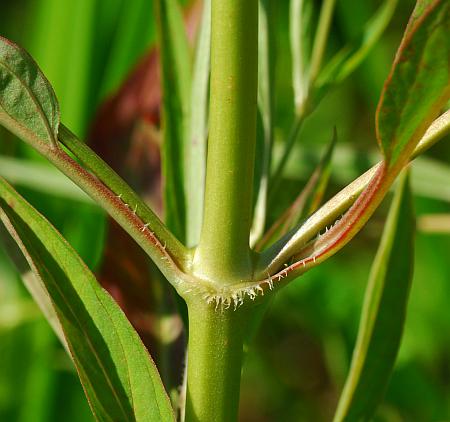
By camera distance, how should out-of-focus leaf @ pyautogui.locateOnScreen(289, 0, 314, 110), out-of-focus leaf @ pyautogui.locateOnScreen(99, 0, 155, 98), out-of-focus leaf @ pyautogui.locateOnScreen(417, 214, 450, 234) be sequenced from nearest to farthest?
out-of-focus leaf @ pyautogui.locateOnScreen(289, 0, 314, 110) < out-of-focus leaf @ pyautogui.locateOnScreen(417, 214, 450, 234) < out-of-focus leaf @ pyautogui.locateOnScreen(99, 0, 155, 98)

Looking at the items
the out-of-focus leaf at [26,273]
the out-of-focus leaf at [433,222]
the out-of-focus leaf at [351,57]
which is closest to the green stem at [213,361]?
the out-of-focus leaf at [26,273]

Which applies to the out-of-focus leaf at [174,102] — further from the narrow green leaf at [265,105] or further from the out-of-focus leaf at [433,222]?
the out-of-focus leaf at [433,222]

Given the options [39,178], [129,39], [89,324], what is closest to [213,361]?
Result: [89,324]

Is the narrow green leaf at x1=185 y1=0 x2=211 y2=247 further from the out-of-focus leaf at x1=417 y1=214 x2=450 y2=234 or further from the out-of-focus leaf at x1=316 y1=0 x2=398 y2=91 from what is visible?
the out-of-focus leaf at x1=417 y1=214 x2=450 y2=234

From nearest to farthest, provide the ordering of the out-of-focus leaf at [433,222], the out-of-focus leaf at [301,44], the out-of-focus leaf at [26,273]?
the out-of-focus leaf at [26,273] → the out-of-focus leaf at [301,44] → the out-of-focus leaf at [433,222]

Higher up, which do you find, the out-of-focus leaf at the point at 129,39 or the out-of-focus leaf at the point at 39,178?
the out-of-focus leaf at the point at 129,39

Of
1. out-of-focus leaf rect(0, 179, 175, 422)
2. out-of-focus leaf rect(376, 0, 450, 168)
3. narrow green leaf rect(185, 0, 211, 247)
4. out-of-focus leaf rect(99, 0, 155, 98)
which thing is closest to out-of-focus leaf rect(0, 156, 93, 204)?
out-of-focus leaf rect(99, 0, 155, 98)
